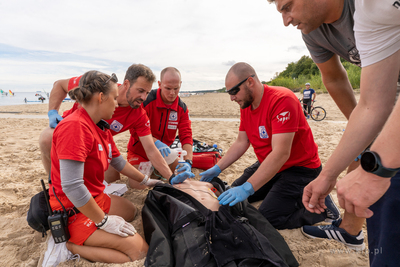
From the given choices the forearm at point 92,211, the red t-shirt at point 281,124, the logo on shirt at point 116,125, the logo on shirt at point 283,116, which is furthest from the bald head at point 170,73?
the forearm at point 92,211

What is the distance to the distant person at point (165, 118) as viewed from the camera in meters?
3.43

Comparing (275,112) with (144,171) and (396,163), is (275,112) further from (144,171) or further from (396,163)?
(144,171)

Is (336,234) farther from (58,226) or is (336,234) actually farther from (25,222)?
(25,222)

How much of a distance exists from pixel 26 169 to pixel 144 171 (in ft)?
6.53

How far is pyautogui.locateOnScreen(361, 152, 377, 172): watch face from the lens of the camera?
32.1 inches

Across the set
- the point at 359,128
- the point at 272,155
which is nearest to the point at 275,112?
the point at 272,155

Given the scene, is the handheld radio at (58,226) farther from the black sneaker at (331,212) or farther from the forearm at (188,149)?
the black sneaker at (331,212)

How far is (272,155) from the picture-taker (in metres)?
2.22

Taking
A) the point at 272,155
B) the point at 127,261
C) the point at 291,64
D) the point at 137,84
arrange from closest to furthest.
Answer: the point at 127,261 → the point at 272,155 → the point at 137,84 → the point at 291,64

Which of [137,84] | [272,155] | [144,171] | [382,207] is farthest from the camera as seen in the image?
[144,171]

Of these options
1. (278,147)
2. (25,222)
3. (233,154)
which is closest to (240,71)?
(278,147)

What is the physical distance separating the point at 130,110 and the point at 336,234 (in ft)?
9.26

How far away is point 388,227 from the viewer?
945 millimetres

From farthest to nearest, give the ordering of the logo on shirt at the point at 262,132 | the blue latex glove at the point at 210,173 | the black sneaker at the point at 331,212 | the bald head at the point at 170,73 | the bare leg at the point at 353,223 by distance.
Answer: the bald head at the point at 170,73 < the blue latex glove at the point at 210,173 < the logo on shirt at the point at 262,132 < the black sneaker at the point at 331,212 < the bare leg at the point at 353,223
